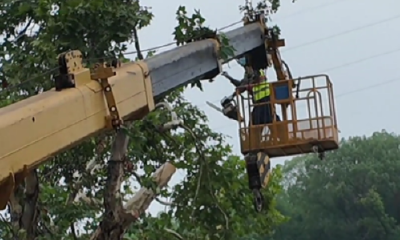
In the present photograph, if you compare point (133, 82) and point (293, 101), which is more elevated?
point (293, 101)

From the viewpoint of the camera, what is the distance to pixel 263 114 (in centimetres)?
989

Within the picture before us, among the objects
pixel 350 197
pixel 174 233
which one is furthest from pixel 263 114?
pixel 350 197

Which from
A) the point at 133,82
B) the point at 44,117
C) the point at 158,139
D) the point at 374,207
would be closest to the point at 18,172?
the point at 44,117

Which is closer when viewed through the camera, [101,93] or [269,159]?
[101,93]

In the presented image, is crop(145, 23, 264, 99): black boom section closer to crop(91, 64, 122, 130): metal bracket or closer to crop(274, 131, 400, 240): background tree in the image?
crop(91, 64, 122, 130): metal bracket

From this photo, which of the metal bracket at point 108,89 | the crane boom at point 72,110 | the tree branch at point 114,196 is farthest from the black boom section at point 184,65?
the tree branch at point 114,196

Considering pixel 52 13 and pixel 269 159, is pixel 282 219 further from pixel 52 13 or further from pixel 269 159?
pixel 52 13

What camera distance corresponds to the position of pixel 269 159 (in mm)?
9891

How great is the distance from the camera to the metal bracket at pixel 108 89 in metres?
6.02

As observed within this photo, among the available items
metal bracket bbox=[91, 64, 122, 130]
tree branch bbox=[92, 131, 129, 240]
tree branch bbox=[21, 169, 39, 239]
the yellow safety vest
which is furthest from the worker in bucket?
metal bracket bbox=[91, 64, 122, 130]

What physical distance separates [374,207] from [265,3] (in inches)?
1680

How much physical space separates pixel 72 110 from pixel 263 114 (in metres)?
4.49

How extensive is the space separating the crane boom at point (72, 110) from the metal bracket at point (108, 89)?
28 millimetres

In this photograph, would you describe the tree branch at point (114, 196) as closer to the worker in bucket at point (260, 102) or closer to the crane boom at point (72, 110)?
the worker in bucket at point (260, 102)
